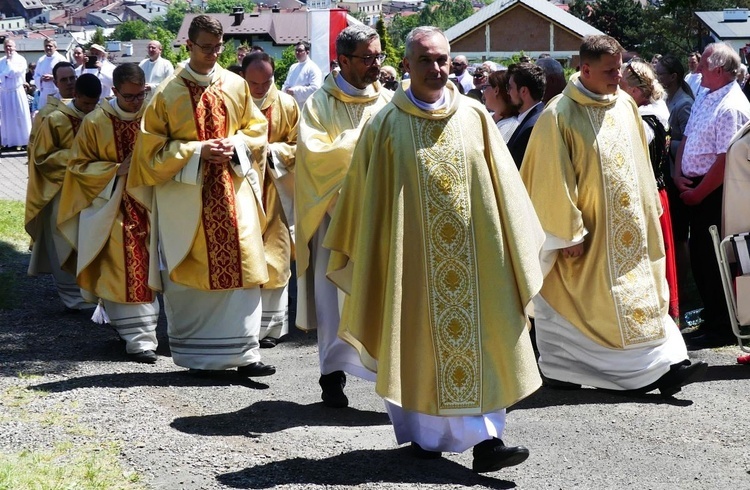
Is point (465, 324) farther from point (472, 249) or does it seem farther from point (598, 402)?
point (598, 402)

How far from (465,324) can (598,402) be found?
1.70 meters

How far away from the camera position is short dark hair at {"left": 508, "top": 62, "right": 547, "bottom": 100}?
766 centimetres

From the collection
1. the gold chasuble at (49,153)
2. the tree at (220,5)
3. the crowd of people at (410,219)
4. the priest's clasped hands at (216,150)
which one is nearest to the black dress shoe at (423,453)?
the crowd of people at (410,219)

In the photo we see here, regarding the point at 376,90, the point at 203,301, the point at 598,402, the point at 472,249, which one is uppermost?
the point at 376,90

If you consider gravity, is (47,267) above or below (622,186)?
below

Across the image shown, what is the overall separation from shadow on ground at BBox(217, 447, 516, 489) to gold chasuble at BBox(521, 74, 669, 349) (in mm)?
1695

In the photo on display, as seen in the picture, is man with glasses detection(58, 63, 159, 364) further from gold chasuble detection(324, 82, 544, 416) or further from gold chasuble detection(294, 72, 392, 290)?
gold chasuble detection(324, 82, 544, 416)

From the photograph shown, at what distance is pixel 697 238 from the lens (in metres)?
8.62

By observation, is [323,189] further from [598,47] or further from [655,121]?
[655,121]

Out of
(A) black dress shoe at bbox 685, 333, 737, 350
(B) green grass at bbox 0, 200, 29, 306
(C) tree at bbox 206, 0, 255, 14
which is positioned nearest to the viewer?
(A) black dress shoe at bbox 685, 333, 737, 350

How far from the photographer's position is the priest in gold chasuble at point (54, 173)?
9133 mm

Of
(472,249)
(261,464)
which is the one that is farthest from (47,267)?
(472,249)

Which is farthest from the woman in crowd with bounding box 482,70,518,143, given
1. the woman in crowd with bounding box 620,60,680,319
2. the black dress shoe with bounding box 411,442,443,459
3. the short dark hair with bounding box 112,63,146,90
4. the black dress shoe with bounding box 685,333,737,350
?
the black dress shoe with bounding box 411,442,443,459

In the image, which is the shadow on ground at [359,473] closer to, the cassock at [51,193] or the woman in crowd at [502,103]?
the woman in crowd at [502,103]
